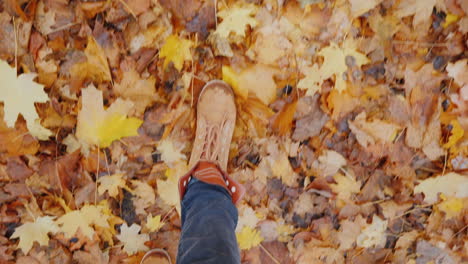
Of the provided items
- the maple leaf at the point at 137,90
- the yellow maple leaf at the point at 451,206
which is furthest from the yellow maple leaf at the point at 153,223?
the yellow maple leaf at the point at 451,206

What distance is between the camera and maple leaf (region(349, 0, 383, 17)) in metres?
1.35

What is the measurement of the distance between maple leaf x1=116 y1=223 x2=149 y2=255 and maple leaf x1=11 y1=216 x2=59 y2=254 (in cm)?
28

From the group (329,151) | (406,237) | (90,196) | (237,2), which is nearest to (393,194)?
(406,237)

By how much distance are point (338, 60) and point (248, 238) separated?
2.92 ft

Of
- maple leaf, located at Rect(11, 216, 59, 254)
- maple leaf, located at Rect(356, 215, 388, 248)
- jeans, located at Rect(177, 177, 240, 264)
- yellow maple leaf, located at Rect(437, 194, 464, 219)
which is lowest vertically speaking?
maple leaf, located at Rect(356, 215, 388, 248)

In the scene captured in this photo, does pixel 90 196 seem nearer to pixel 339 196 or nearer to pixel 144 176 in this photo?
pixel 144 176

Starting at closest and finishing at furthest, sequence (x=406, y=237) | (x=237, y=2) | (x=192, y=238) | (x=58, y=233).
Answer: (x=192, y=238), (x=237, y=2), (x=58, y=233), (x=406, y=237)

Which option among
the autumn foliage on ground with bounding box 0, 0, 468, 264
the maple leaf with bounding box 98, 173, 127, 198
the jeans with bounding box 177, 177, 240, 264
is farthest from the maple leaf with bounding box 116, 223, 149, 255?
the jeans with bounding box 177, 177, 240, 264

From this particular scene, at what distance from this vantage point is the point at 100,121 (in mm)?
1359

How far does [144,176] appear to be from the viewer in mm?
1446

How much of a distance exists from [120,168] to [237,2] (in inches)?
33.7

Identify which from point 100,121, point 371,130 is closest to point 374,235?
point 371,130

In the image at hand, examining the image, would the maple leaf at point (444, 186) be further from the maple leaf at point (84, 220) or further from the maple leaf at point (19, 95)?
the maple leaf at point (19, 95)

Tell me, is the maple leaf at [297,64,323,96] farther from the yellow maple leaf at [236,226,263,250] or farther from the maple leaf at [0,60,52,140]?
the maple leaf at [0,60,52,140]
